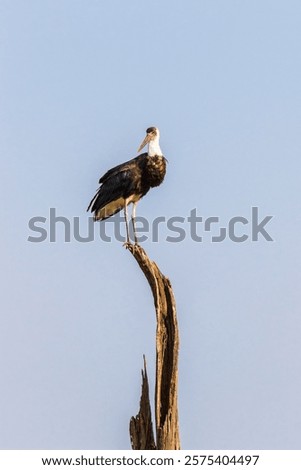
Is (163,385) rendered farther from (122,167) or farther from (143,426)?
(122,167)

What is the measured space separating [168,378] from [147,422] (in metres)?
0.62

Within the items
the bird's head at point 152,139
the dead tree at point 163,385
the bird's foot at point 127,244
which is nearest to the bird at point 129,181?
the bird's head at point 152,139

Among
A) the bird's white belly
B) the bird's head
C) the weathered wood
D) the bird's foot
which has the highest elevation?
the bird's head

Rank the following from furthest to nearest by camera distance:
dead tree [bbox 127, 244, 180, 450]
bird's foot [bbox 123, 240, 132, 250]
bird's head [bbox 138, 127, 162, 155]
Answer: bird's head [bbox 138, 127, 162, 155]
bird's foot [bbox 123, 240, 132, 250]
dead tree [bbox 127, 244, 180, 450]

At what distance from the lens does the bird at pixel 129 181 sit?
794 inches

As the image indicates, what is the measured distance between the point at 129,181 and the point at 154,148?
0.73m

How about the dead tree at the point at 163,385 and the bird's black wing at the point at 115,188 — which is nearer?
the dead tree at the point at 163,385

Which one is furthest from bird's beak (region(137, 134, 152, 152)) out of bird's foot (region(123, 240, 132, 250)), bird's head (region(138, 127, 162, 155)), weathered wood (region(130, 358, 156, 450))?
weathered wood (region(130, 358, 156, 450))

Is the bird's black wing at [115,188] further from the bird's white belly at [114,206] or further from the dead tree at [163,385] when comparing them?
the dead tree at [163,385]

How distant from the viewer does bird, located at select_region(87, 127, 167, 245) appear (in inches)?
794

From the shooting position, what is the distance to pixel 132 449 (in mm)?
16562

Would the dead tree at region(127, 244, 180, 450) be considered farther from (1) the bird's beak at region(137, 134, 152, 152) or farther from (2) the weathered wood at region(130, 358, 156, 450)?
(1) the bird's beak at region(137, 134, 152, 152)

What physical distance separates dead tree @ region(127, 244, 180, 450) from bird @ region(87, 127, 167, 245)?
3144mm

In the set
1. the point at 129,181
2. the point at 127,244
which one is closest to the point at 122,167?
the point at 129,181
